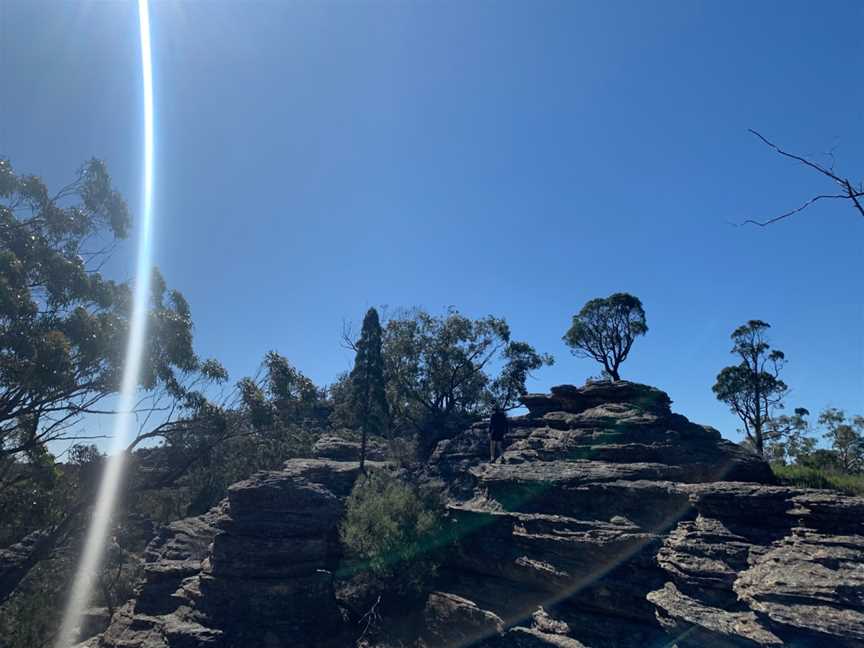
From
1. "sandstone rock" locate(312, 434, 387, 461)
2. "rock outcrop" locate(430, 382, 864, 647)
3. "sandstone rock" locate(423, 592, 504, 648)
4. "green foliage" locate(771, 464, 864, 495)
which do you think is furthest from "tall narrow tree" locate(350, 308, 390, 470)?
"green foliage" locate(771, 464, 864, 495)

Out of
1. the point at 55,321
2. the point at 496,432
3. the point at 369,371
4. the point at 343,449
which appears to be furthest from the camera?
the point at 369,371

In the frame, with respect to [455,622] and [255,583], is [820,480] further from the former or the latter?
[255,583]

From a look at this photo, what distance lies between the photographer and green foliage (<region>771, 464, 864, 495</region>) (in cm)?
1689

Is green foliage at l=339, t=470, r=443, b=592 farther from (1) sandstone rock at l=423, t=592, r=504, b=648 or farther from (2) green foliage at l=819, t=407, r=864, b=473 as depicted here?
(2) green foliage at l=819, t=407, r=864, b=473

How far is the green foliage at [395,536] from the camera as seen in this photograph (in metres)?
19.3

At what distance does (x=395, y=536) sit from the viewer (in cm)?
1950

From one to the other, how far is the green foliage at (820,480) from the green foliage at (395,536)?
13.2m

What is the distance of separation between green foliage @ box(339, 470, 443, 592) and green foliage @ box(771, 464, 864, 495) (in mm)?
13226

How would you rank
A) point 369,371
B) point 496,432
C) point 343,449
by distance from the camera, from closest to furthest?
point 496,432
point 343,449
point 369,371

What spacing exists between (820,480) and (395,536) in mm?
15346

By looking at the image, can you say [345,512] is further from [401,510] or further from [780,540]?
[780,540]

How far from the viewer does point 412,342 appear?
3556 centimetres

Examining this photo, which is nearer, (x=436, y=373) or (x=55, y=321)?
(x=55, y=321)

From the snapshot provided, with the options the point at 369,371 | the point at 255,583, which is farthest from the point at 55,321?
the point at 369,371
